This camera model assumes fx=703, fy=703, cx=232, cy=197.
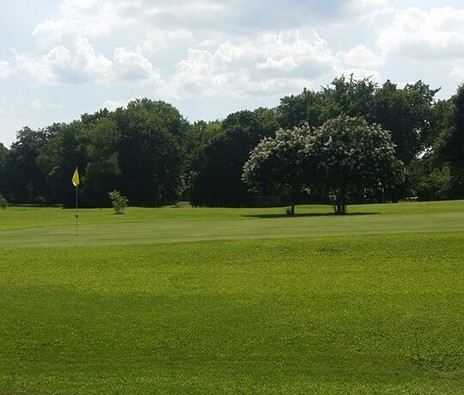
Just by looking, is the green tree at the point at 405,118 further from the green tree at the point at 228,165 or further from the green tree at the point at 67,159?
the green tree at the point at 67,159

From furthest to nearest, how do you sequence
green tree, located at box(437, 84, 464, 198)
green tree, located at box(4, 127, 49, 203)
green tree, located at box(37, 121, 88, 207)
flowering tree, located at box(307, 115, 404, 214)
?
1. green tree, located at box(4, 127, 49, 203)
2. green tree, located at box(37, 121, 88, 207)
3. green tree, located at box(437, 84, 464, 198)
4. flowering tree, located at box(307, 115, 404, 214)

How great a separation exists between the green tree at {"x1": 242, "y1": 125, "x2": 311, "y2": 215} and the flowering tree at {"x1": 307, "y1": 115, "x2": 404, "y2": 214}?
1.10m

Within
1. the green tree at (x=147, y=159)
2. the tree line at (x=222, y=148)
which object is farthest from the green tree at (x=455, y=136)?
the green tree at (x=147, y=159)

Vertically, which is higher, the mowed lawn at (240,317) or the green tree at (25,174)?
the green tree at (25,174)

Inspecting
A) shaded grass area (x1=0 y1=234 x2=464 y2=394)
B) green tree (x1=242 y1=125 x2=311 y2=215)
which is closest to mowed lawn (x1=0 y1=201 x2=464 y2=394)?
shaded grass area (x1=0 y1=234 x2=464 y2=394)

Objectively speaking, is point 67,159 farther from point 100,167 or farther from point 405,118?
point 405,118

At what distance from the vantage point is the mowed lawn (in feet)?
38.1

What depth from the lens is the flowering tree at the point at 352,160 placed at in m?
54.5

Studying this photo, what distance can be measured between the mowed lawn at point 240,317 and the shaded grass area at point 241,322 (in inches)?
1.3

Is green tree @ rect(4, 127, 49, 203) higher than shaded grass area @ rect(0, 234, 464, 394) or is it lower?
higher

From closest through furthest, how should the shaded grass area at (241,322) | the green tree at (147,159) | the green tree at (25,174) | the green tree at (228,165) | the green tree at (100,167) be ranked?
1. the shaded grass area at (241,322)
2. the green tree at (228,165)
3. the green tree at (100,167)
4. the green tree at (147,159)
5. the green tree at (25,174)

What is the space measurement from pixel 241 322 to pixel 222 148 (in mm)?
90383

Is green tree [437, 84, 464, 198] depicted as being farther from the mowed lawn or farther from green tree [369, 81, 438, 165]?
the mowed lawn

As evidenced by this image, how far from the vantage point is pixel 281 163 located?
56.3 meters
